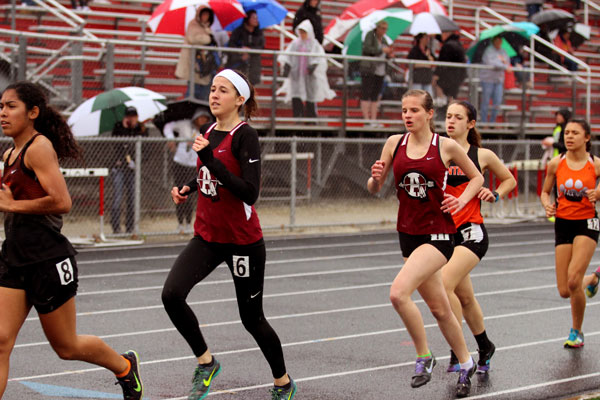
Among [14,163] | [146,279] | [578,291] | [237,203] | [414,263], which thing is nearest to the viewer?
[14,163]

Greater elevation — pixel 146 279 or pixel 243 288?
pixel 243 288

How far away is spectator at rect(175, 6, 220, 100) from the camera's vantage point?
16.1 metres

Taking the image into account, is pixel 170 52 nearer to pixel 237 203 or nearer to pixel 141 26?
pixel 141 26

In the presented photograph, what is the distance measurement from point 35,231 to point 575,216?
15.8 feet

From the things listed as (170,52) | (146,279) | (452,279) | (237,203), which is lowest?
(146,279)

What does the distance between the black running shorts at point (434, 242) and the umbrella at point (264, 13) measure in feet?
39.3

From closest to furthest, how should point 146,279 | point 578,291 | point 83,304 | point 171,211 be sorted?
point 578,291 < point 83,304 < point 146,279 < point 171,211

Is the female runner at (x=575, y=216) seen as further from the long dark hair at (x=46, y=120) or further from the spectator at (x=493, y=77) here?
the spectator at (x=493, y=77)

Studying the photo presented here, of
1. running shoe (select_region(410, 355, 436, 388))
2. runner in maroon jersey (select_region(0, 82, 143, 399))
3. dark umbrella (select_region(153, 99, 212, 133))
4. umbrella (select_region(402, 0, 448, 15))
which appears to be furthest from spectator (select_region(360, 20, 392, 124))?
runner in maroon jersey (select_region(0, 82, 143, 399))

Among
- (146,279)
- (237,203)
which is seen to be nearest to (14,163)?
(237,203)

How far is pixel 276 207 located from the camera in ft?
56.9

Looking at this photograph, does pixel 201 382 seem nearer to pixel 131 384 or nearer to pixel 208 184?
pixel 131 384

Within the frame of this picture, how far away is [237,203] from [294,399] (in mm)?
1389

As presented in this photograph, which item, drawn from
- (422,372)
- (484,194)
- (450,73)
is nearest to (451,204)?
(484,194)
